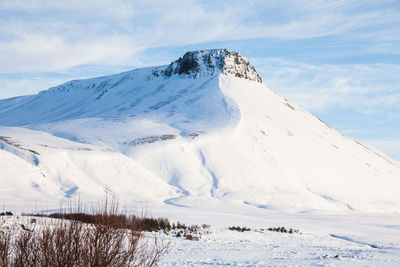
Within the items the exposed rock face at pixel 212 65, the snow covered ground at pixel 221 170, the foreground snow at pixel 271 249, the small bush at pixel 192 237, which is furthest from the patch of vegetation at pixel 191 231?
the exposed rock face at pixel 212 65

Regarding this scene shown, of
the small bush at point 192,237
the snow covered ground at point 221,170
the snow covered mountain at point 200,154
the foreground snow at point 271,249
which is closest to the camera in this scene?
the foreground snow at point 271,249

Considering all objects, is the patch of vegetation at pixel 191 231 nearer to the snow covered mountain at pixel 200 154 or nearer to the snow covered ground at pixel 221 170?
the snow covered ground at pixel 221 170

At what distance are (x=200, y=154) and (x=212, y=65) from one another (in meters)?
34.7

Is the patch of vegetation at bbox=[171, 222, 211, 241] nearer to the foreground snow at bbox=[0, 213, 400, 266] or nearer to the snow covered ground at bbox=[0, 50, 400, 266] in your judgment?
the foreground snow at bbox=[0, 213, 400, 266]

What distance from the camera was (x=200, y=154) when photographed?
46500mm

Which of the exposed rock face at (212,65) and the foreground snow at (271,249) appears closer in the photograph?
the foreground snow at (271,249)

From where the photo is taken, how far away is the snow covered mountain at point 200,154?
35125 mm

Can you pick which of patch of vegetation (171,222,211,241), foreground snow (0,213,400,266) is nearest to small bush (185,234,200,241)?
patch of vegetation (171,222,211,241)

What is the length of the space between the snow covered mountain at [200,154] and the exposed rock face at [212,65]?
0.91 feet

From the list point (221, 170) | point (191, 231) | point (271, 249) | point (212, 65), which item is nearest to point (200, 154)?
point (221, 170)

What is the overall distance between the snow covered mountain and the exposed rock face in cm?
28

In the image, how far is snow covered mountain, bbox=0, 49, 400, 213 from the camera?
3512 cm

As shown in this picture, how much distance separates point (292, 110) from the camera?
7000cm

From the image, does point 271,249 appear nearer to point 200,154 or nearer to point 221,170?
point 221,170
